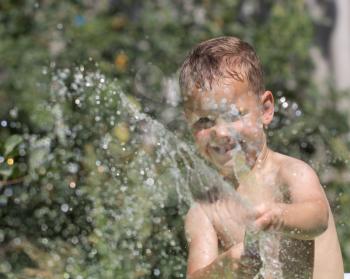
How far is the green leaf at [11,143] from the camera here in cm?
385

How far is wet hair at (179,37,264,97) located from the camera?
2.83 m

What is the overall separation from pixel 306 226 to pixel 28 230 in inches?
64.3

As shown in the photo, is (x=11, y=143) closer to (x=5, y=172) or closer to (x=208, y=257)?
(x=5, y=172)

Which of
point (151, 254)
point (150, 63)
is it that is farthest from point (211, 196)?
point (150, 63)

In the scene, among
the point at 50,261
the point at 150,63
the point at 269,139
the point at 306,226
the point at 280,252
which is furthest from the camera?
the point at 150,63

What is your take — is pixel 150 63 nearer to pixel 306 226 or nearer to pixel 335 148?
pixel 335 148

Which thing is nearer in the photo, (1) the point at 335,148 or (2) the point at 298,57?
(1) the point at 335,148

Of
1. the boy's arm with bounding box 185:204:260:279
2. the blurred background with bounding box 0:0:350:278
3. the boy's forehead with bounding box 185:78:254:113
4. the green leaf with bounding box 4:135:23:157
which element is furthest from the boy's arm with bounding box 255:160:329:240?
the green leaf with bounding box 4:135:23:157

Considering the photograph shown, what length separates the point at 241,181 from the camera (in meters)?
2.93

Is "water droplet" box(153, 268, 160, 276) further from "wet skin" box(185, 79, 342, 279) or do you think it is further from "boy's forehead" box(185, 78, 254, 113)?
"boy's forehead" box(185, 78, 254, 113)

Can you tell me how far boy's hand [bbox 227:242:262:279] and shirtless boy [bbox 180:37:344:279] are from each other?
152 millimetres

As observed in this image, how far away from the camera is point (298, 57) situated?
493cm

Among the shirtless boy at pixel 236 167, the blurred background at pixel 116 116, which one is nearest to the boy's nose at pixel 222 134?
the shirtless boy at pixel 236 167

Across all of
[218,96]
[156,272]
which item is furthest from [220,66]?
[156,272]
